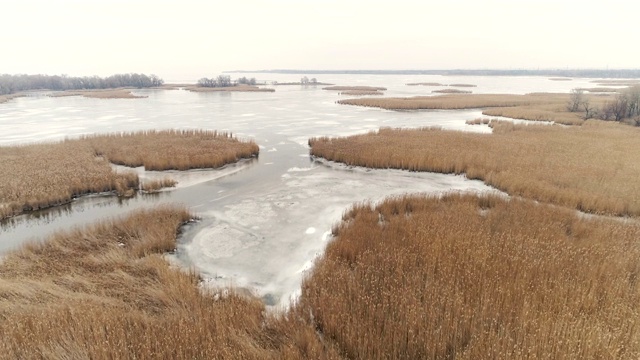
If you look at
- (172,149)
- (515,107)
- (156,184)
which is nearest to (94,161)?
(172,149)

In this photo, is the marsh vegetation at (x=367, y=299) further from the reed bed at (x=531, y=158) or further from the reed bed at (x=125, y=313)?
the reed bed at (x=531, y=158)

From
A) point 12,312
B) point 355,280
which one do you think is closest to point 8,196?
point 12,312

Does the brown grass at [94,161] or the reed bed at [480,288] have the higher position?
the brown grass at [94,161]

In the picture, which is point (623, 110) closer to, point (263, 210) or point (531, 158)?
point (531, 158)

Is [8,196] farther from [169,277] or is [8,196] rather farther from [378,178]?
[378,178]

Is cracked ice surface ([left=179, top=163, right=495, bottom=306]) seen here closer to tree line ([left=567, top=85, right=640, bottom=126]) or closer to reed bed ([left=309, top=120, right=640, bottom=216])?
reed bed ([left=309, top=120, right=640, bottom=216])

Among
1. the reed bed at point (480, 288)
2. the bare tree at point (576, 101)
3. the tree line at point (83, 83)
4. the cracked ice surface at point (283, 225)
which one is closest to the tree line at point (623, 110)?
the bare tree at point (576, 101)

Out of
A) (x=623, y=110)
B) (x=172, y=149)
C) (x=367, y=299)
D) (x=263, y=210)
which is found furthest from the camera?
(x=623, y=110)
